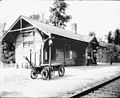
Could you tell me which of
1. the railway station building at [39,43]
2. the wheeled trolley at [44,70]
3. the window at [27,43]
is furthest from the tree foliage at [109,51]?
the wheeled trolley at [44,70]

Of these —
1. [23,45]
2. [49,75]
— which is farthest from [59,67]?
[23,45]

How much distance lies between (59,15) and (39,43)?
25.0 meters

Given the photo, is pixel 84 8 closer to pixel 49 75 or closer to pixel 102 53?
pixel 49 75

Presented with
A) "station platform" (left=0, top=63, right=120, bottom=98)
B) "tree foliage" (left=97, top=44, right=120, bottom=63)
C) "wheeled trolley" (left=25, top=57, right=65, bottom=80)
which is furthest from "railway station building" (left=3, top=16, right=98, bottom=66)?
"station platform" (left=0, top=63, right=120, bottom=98)

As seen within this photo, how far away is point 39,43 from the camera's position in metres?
16.8

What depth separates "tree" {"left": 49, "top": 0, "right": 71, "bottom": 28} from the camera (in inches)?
1575

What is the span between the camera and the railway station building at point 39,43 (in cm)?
1633

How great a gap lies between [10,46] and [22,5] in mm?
11341

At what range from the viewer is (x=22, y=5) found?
15.8 meters

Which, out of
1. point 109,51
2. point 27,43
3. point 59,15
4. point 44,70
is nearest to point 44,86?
point 44,70

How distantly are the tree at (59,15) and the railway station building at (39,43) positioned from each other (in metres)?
19.5

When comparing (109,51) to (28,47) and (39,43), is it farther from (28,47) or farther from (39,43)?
(28,47)

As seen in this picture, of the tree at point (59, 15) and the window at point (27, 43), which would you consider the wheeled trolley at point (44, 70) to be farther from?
the tree at point (59, 15)

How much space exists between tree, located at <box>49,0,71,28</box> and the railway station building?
19.5 m
